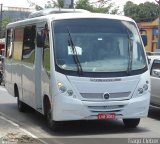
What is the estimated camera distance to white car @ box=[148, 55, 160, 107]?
13898mm

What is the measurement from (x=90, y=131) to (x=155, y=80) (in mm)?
3406

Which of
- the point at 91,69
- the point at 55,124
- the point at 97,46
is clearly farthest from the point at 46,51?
the point at 55,124

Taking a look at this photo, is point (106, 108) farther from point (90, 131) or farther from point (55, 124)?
point (55, 124)

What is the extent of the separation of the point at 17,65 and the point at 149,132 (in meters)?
5.14

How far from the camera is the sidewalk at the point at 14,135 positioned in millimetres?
9609

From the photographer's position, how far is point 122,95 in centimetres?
1077

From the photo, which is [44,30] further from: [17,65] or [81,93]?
[17,65]

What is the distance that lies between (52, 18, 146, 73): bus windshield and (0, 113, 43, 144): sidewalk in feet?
5.23

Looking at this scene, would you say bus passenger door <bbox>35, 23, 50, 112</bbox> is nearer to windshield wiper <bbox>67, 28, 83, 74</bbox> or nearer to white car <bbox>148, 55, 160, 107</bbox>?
windshield wiper <bbox>67, 28, 83, 74</bbox>

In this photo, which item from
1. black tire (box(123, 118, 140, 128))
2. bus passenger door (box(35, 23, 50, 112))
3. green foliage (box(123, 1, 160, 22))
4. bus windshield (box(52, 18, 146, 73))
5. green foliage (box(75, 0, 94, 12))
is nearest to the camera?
bus windshield (box(52, 18, 146, 73))

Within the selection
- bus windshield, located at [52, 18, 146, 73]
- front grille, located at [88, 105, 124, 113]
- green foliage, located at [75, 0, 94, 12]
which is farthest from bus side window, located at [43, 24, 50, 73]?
green foliage, located at [75, 0, 94, 12]

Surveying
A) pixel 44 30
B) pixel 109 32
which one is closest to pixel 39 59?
pixel 44 30

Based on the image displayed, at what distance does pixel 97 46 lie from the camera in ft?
36.5

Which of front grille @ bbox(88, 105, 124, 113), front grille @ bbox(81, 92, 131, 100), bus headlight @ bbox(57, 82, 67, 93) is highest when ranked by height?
bus headlight @ bbox(57, 82, 67, 93)
